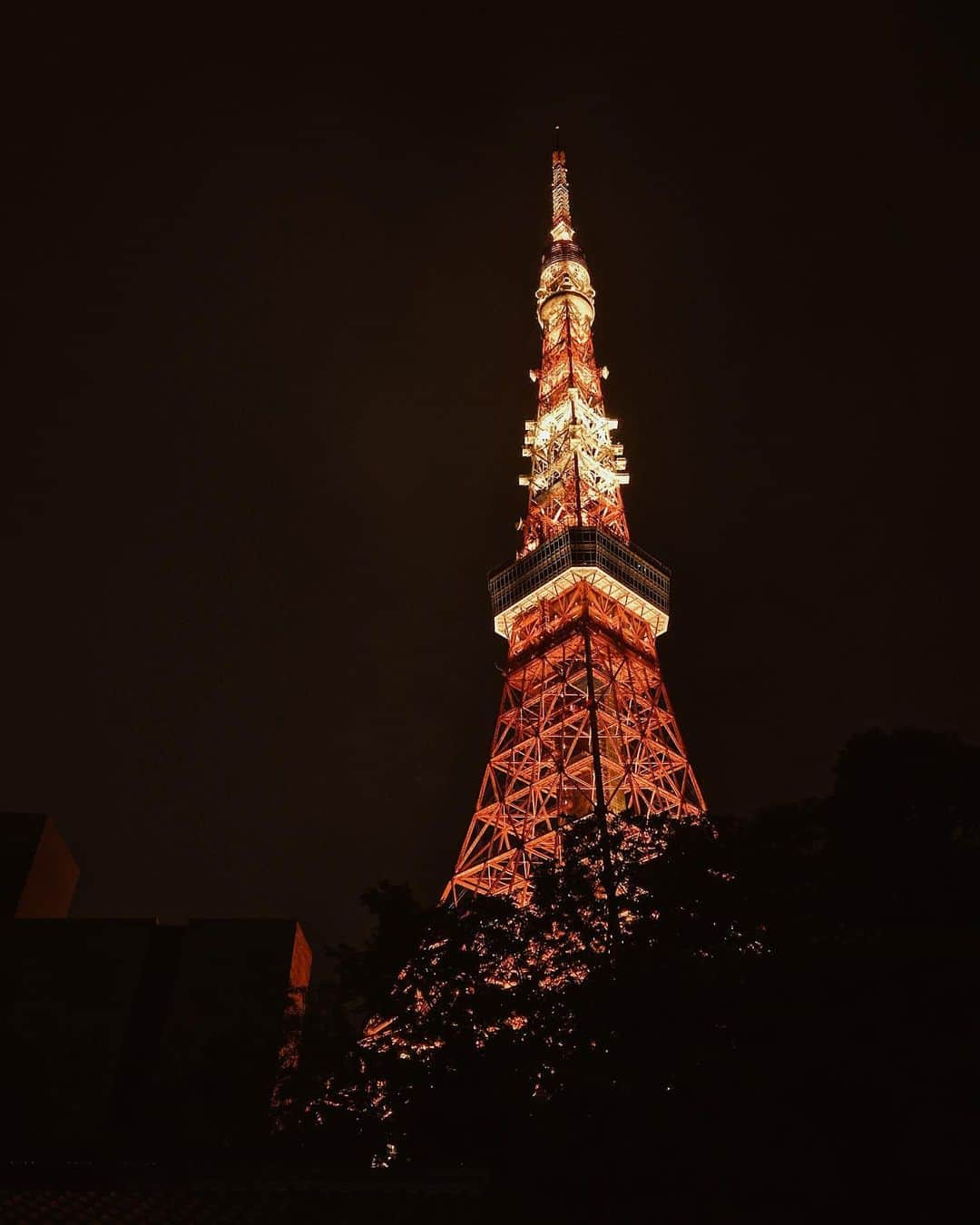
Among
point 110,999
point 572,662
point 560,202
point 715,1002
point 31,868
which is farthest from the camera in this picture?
point 560,202

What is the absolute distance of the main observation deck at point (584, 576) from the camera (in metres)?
34.5

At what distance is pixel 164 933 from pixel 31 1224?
12832 mm

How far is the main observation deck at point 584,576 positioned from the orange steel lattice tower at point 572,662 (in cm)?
5

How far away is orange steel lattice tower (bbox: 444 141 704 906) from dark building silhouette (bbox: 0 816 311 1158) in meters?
8.44

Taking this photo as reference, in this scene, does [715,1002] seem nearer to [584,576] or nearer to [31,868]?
[31,868]

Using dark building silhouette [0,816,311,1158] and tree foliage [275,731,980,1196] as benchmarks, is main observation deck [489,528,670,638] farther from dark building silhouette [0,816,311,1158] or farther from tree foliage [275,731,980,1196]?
tree foliage [275,731,980,1196]

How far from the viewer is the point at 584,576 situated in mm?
34469

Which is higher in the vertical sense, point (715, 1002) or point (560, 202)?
point (560, 202)

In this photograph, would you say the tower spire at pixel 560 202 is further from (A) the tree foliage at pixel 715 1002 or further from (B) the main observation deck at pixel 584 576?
(A) the tree foliage at pixel 715 1002

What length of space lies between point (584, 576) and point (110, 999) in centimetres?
2083

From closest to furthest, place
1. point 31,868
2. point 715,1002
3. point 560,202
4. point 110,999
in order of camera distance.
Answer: point 715,1002, point 110,999, point 31,868, point 560,202

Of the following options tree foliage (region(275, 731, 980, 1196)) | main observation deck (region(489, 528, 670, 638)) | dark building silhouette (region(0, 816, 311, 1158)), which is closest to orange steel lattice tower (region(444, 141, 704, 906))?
main observation deck (region(489, 528, 670, 638))

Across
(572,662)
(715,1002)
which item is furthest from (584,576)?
(715,1002)

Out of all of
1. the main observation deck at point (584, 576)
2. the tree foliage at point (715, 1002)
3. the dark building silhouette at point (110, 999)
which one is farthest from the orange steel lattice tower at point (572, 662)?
the tree foliage at point (715, 1002)
